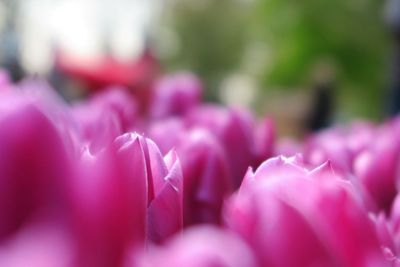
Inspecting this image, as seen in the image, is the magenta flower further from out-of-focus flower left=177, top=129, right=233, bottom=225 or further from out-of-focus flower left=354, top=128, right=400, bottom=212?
out-of-focus flower left=354, top=128, right=400, bottom=212

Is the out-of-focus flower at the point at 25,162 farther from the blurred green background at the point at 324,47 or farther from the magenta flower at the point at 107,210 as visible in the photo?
the blurred green background at the point at 324,47

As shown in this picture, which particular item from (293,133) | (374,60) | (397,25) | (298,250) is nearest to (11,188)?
(298,250)

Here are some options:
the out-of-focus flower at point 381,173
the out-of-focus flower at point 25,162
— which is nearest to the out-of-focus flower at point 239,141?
the out-of-focus flower at point 381,173

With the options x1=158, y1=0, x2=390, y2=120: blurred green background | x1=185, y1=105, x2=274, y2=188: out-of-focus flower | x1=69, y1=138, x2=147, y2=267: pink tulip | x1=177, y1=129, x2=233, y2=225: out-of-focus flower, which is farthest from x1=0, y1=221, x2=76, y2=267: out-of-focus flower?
x1=158, y1=0, x2=390, y2=120: blurred green background

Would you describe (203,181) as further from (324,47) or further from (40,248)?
(324,47)

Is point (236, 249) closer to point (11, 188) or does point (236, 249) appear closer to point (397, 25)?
point (11, 188)
